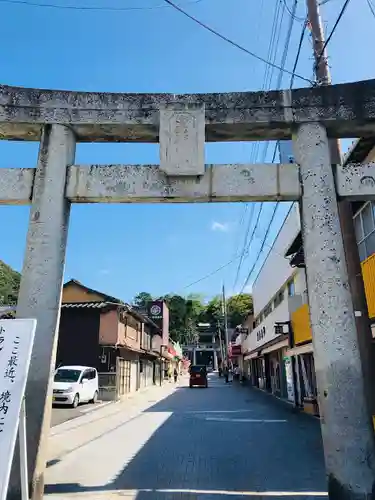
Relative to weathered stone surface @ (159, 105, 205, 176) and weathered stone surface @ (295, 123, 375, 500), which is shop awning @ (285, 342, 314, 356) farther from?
weathered stone surface @ (159, 105, 205, 176)

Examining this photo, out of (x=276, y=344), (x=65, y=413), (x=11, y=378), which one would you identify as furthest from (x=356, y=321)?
(x=276, y=344)

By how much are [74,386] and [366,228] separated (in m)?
16.0

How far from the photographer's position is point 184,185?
668 cm

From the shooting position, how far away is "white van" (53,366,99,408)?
20.4 meters

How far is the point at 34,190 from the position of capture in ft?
21.8

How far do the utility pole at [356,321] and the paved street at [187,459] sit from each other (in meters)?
1.26

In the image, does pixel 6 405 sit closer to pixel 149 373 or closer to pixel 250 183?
pixel 250 183

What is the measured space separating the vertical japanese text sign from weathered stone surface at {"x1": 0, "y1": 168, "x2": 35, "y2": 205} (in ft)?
8.36

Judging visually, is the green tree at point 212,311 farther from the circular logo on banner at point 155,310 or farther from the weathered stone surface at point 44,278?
the weathered stone surface at point 44,278

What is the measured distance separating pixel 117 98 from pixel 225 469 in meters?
7.01

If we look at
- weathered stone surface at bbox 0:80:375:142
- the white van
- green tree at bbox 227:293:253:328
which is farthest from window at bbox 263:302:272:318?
green tree at bbox 227:293:253:328

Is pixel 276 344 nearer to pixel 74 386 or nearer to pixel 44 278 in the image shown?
pixel 74 386

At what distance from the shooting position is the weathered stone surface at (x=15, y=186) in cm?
664

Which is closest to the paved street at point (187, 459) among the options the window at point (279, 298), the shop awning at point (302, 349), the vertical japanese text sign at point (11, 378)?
the shop awning at point (302, 349)
